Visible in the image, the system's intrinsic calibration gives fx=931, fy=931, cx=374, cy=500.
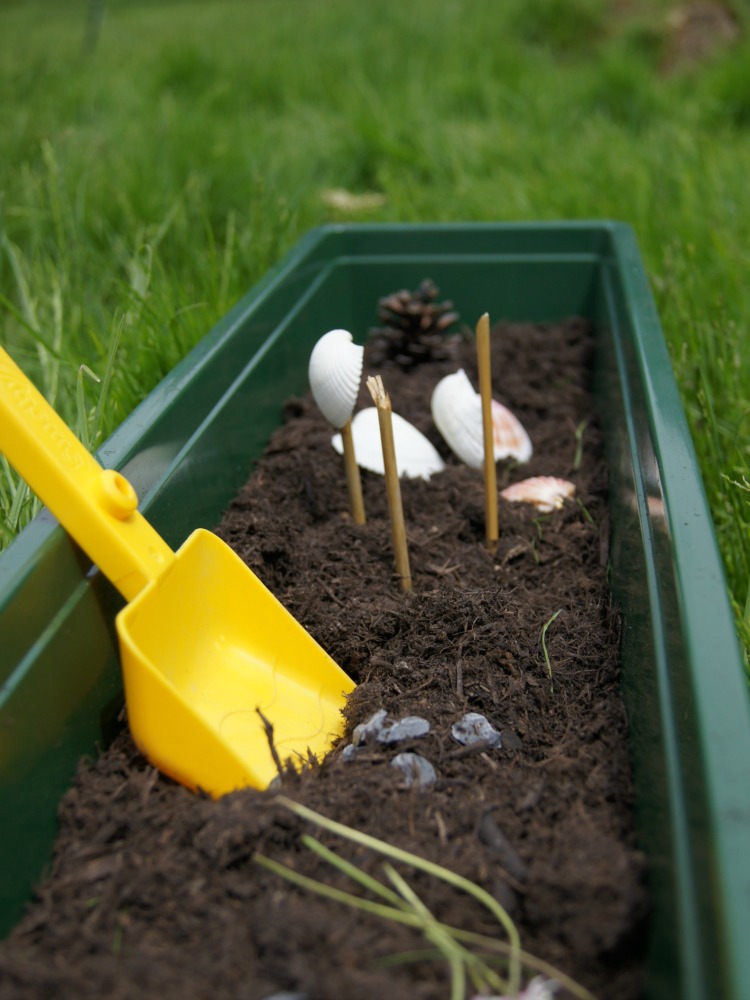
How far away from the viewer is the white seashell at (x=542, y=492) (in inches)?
56.9

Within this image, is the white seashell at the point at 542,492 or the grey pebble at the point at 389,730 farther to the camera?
the white seashell at the point at 542,492

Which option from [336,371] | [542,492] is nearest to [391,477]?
[336,371]

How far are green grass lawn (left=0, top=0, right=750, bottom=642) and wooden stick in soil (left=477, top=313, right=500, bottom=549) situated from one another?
14.3 inches

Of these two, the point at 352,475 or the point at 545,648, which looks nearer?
the point at 545,648

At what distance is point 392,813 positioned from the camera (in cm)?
84

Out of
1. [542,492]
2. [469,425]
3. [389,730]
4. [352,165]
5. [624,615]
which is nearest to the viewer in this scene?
[389,730]

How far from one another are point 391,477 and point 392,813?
443 millimetres

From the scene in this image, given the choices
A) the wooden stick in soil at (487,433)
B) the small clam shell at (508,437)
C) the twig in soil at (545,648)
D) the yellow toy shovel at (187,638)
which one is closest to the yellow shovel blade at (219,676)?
the yellow toy shovel at (187,638)

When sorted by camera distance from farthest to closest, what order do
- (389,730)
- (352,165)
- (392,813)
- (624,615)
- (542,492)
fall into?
1. (352,165)
2. (542,492)
3. (624,615)
4. (389,730)
5. (392,813)

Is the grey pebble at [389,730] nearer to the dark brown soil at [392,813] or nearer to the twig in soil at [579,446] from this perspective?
the dark brown soil at [392,813]

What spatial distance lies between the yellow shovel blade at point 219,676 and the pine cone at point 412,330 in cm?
92

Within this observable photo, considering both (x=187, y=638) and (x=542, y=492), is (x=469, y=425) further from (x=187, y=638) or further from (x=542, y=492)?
(x=187, y=638)

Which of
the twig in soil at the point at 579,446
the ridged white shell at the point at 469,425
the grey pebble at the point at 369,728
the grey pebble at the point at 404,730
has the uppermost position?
the grey pebble at the point at 404,730

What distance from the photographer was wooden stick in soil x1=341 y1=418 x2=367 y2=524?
129 cm
